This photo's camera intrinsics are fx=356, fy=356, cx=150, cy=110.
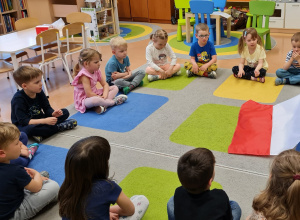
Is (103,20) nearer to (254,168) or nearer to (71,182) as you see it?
(254,168)

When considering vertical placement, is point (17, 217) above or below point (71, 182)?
below

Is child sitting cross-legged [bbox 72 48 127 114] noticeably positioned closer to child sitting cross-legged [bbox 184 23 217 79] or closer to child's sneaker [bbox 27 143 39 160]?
child's sneaker [bbox 27 143 39 160]

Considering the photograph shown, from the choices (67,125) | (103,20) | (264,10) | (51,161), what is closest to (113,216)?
(51,161)

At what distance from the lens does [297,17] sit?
21.4 ft

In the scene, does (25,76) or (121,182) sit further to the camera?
(25,76)

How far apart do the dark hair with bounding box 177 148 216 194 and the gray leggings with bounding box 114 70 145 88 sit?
280cm

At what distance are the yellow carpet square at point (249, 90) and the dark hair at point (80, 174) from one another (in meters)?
2.56

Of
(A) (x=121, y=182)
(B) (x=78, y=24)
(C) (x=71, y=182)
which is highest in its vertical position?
(B) (x=78, y=24)

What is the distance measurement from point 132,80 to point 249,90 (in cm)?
146

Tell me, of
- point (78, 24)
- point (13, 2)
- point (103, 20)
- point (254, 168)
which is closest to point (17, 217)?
point (254, 168)

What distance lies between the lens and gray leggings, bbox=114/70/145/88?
4434 millimetres

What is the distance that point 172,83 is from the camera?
4.63 metres

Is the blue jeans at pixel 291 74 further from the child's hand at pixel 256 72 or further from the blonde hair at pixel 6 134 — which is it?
the blonde hair at pixel 6 134

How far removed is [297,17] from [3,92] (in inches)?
205
